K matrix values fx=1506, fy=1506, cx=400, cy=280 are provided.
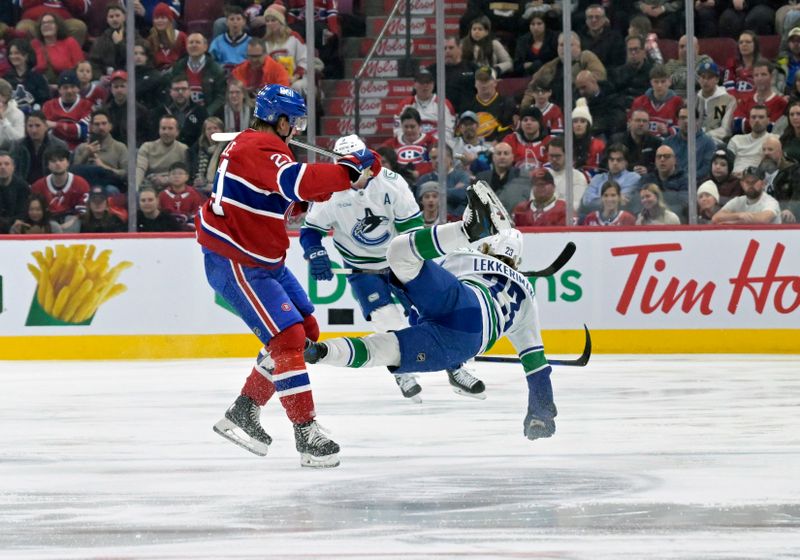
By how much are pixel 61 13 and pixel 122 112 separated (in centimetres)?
93

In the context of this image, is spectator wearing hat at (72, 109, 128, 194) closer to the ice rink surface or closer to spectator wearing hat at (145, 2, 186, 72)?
spectator wearing hat at (145, 2, 186, 72)

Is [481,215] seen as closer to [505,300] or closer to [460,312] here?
[460,312]

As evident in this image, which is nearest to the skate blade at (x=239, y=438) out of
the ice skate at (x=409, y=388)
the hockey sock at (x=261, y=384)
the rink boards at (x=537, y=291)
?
the hockey sock at (x=261, y=384)

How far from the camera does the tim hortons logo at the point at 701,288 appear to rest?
9523 mm

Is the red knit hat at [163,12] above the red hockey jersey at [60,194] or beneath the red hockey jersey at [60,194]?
above

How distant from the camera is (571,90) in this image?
9.57 metres

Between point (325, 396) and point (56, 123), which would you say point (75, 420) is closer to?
point (325, 396)

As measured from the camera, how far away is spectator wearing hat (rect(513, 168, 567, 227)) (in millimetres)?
9664

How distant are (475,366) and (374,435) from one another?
3.00 m

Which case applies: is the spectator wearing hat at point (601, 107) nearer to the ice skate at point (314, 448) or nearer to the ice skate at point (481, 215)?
the ice skate at point (481, 215)

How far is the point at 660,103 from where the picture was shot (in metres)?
9.64

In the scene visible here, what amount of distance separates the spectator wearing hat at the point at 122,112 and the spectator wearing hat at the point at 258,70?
25.3 inches

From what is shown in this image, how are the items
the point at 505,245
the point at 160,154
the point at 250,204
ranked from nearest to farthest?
the point at 250,204, the point at 505,245, the point at 160,154

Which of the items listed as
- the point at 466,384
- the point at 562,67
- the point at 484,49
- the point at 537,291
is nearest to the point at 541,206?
the point at 537,291
